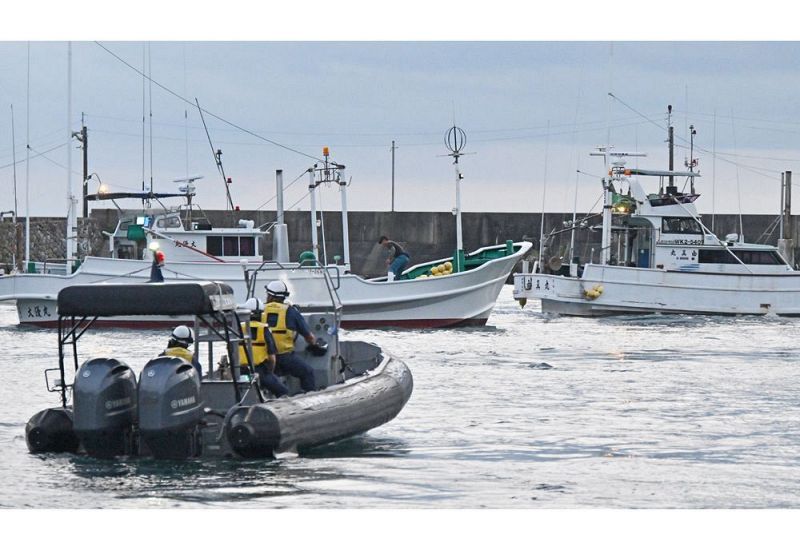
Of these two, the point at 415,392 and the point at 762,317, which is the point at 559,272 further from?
the point at 415,392

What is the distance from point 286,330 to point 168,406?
2.57 meters

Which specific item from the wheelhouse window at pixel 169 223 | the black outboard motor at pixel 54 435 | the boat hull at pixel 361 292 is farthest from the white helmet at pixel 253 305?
the wheelhouse window at pixel 169 223

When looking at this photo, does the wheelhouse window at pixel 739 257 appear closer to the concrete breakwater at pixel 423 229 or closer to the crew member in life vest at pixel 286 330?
the concrete breakwater at pixel 423 229

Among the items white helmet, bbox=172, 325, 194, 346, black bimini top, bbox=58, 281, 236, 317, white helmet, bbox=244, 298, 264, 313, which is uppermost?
black bimini top, bbox=58, 281, 236, 317

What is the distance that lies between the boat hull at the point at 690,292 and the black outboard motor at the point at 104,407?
26.3 meters

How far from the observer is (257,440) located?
39.5 feet

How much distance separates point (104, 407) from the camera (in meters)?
12.0

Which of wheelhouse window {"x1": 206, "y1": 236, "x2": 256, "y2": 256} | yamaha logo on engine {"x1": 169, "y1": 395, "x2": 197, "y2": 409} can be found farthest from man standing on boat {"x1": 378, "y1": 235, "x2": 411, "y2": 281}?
yamaha logo on engine {"x1": 169, "y1": 395, "x2": 197, "y2": 409}

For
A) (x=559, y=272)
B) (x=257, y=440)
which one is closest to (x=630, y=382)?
(x=257, y=440)

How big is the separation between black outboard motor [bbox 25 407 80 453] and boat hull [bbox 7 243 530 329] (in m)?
18.4

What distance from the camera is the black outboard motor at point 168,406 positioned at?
11.8m

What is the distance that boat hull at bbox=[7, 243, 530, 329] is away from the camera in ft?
104

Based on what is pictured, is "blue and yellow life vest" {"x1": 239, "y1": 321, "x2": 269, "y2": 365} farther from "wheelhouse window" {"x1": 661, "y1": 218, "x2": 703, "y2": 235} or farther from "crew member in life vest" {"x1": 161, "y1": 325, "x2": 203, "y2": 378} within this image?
"wheelhouse window" {"x1": 661, "y1": 218, "x2": 703, "y2": 235}

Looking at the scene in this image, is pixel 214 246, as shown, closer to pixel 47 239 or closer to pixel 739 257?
pixel 739 257
